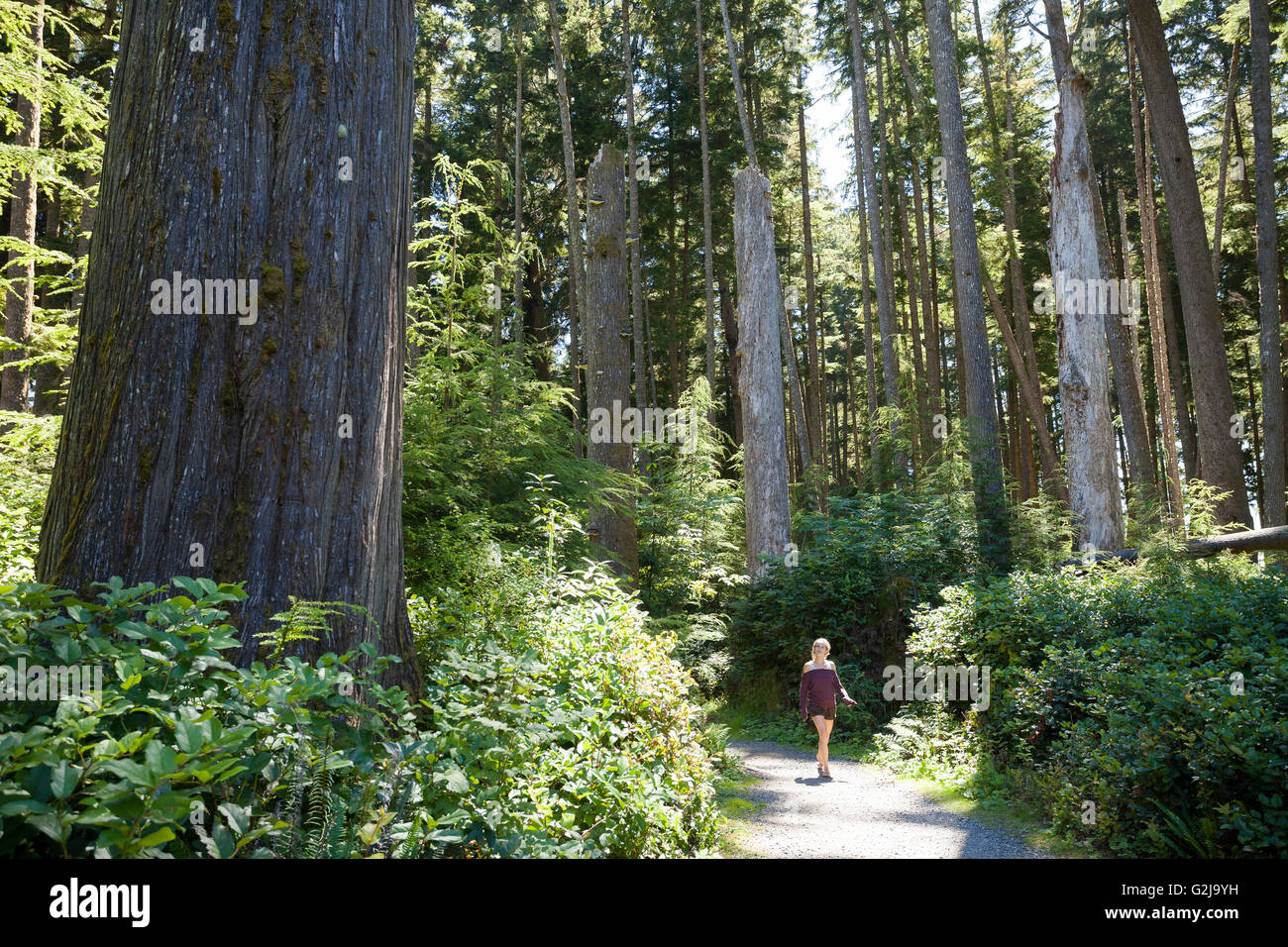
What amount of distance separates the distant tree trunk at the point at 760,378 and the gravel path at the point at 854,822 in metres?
5.89

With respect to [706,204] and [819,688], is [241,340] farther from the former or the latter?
[706,204]

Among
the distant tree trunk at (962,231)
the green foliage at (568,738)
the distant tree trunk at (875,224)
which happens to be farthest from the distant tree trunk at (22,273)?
the distant tree trunk at (875,224)

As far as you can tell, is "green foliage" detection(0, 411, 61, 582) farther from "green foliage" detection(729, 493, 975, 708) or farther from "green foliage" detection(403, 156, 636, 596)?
"green foliage" detection(729, 493, 975, 708)

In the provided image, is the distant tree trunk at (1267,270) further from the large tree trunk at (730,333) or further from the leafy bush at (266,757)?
the leafy bush at (266,757)

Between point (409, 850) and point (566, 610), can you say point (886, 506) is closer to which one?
point (566, 610)

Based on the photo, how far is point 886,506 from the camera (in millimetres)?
13648

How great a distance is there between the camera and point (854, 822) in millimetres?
6734

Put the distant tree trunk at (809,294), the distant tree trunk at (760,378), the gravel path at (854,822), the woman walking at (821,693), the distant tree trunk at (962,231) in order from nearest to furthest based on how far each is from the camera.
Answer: the gravel path at (854,822) < the woman walking at (821,693) < the distant tree trunk at (760,378) < the distant tree trunk at (962,231) < the distant tree trunk at (809,294)

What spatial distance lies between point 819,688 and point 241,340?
7263 mm

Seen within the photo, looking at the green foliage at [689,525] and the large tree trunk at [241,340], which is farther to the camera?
the green foliage at [689,525]

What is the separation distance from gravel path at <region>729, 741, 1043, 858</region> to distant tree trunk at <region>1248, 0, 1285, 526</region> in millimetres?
11847

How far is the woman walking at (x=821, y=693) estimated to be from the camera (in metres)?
8.79

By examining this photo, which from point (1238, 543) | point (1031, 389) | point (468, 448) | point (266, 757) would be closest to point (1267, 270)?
point (1238, 543)

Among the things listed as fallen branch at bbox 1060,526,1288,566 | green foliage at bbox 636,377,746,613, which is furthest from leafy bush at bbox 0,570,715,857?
fallen branch at bbox 1060,526,1288,566
